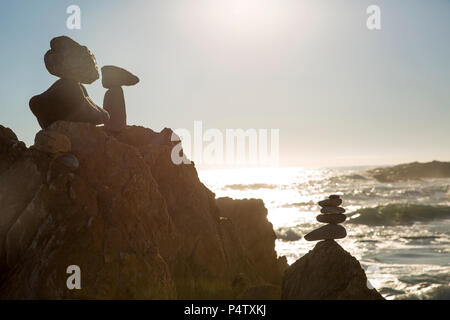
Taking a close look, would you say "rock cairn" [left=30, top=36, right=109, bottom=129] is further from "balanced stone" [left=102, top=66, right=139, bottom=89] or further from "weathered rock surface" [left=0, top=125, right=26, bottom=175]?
"balanced stone" [left=102, top=66, right=139, bottom=89]

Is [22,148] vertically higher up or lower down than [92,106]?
lower down

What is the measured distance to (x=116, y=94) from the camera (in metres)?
16.7

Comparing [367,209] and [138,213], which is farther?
[367,209]

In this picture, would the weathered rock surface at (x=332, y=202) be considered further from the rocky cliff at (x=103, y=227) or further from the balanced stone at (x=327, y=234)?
the rocky cliff at (x=103, y=227)

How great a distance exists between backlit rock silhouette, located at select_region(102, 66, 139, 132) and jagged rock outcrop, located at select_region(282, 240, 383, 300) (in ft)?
30.2

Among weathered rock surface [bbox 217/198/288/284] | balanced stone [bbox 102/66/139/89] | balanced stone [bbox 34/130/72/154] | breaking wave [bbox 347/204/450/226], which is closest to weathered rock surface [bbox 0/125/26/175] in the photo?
balanced stone [bbox 34/130/72/154]

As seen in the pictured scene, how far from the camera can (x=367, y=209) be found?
315 ft

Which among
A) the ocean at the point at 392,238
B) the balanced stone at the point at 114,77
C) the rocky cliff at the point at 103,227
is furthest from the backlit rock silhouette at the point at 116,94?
the ocean at the point at 392,238

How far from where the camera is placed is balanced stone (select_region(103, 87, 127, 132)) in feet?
53.5

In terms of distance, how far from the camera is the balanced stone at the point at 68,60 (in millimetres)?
14117

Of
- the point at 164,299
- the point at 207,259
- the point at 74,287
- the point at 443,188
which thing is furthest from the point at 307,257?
the point at 443,188

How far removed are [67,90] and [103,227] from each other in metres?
5.52

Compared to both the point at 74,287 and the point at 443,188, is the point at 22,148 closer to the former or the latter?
the point at 74,287
